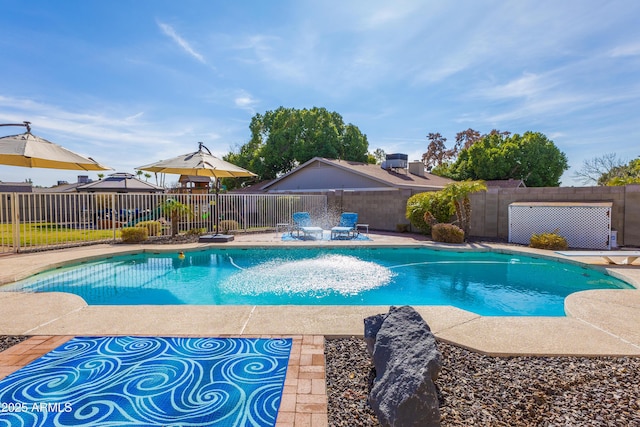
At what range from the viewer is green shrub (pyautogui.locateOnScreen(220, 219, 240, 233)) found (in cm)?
1526

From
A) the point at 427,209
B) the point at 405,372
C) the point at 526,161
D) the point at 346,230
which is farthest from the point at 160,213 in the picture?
the point at 526,161

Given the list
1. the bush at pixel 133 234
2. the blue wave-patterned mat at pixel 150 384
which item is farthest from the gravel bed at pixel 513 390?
the bush at pixel 133 234

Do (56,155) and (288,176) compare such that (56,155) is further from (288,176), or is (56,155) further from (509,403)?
(288,176)

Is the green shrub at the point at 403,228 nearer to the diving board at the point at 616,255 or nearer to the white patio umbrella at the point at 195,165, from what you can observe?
the diving board at the point at 616,255

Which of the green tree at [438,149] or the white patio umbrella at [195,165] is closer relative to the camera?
the white patio umbrella at [195,165]

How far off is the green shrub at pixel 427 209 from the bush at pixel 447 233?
119 centimetres

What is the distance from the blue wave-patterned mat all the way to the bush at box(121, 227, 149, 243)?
895 centimetres

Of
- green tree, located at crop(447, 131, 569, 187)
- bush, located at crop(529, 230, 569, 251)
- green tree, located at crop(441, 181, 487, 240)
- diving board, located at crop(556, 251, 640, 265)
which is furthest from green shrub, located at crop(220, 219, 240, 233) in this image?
green tree, located at crop(447, 131, 569, 187)

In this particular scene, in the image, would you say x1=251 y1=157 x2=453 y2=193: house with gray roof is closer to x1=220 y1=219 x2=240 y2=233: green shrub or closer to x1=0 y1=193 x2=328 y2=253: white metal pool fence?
x1=0 y1=193 x2=328 y2=253: white metal pool fence

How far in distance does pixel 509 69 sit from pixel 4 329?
54.9 ft

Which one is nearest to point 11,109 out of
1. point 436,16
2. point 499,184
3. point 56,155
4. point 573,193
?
point 56,155

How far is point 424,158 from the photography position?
53094mm

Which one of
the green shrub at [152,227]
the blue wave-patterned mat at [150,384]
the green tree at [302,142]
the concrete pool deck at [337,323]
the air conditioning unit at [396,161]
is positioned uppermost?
the green tree at [302,142]

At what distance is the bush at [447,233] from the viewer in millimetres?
12352
